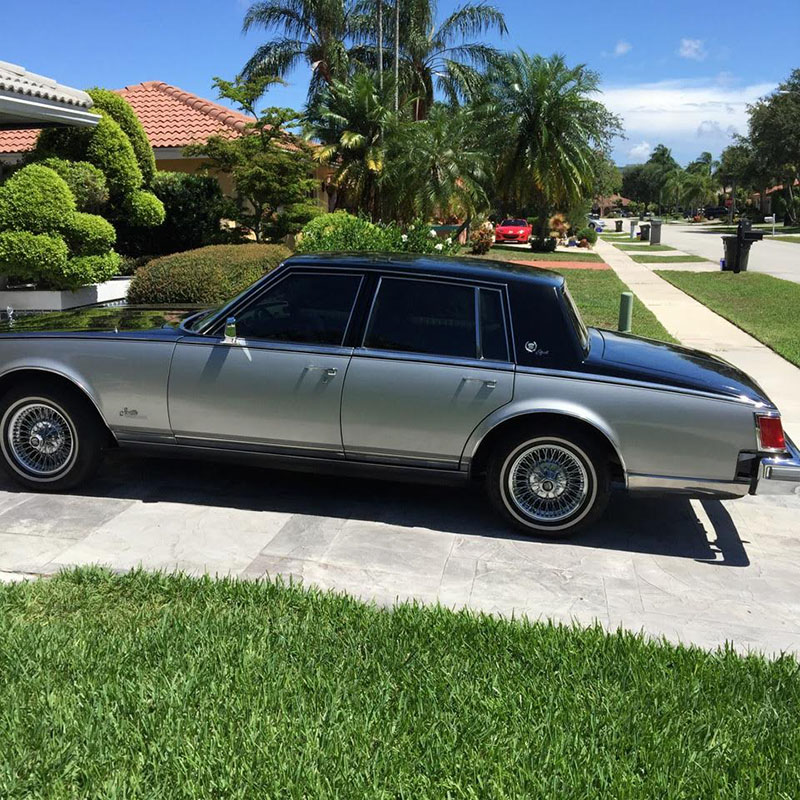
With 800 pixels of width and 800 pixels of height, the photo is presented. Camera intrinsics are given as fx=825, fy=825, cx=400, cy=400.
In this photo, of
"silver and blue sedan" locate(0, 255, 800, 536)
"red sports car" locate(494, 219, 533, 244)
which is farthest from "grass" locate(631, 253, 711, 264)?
"silver and blue sedan" locate(0, 255, 800, 536)

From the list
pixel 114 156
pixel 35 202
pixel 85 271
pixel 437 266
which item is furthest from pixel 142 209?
pixel 437 266

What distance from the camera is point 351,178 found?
2744 cm

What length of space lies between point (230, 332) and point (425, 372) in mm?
1218

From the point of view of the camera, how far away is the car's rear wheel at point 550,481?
15.3 ft

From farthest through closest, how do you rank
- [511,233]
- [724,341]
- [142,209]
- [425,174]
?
[511,233] → [425,174] → [142,209] → [724,341]

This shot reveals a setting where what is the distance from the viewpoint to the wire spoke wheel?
5254mm

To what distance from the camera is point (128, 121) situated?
48.6 ft

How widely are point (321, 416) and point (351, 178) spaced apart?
23.8 meters

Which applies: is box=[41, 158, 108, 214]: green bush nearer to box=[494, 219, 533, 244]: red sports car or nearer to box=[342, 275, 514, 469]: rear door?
box=[342, 275, 514, 469]: rear door

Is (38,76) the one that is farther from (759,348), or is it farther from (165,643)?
(165,643)

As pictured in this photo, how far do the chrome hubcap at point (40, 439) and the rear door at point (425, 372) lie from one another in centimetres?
186

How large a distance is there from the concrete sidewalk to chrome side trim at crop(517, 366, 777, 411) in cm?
283

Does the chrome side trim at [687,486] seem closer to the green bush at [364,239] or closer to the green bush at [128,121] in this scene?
the green bush at [364,239]

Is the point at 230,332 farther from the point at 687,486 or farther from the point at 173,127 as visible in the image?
the point at 173,127
